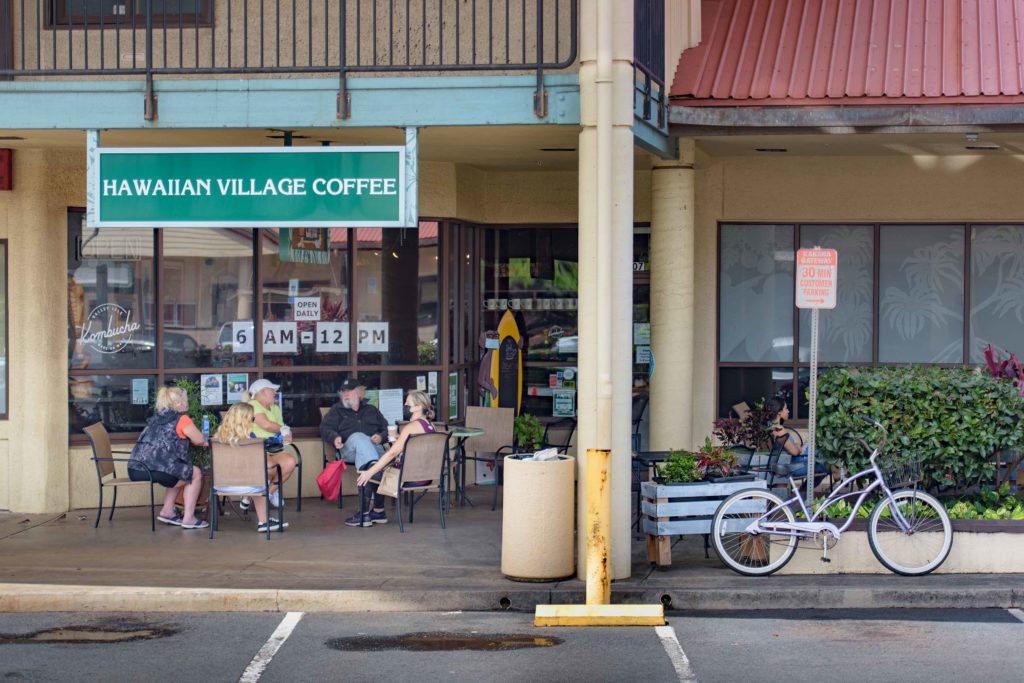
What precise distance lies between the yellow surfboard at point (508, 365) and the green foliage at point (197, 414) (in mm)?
3122

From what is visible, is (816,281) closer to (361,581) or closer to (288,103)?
(361,581)

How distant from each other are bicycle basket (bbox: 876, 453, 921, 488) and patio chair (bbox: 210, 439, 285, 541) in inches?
198

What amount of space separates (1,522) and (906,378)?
804 cm

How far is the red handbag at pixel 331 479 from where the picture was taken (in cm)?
1247

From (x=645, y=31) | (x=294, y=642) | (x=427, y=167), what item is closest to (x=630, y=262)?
(x=645, y=31)

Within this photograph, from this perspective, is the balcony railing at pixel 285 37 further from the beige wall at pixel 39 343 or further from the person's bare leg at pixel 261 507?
the person's bare leg at pixel 261 507

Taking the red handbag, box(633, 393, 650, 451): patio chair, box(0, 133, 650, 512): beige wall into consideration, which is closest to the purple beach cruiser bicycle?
box(633, 393, 650, 451): patio chair

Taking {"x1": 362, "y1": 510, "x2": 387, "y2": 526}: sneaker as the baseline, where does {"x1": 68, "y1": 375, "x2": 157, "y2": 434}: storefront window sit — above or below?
above

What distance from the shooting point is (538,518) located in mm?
9328

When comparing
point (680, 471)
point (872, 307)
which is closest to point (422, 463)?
point (680, 471)

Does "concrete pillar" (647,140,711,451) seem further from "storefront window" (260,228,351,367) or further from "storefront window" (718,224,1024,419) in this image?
"storefront window" (260,228,351,367)

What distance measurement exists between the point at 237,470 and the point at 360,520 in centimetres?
126

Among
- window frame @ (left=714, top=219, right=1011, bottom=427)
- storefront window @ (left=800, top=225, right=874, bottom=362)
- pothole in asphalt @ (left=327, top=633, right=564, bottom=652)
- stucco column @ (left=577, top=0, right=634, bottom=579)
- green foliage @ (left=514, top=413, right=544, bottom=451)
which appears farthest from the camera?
storefront window @ (left=800, top=225, right=874, bottom=362)

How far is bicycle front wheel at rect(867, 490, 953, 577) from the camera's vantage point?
31.2 ft
